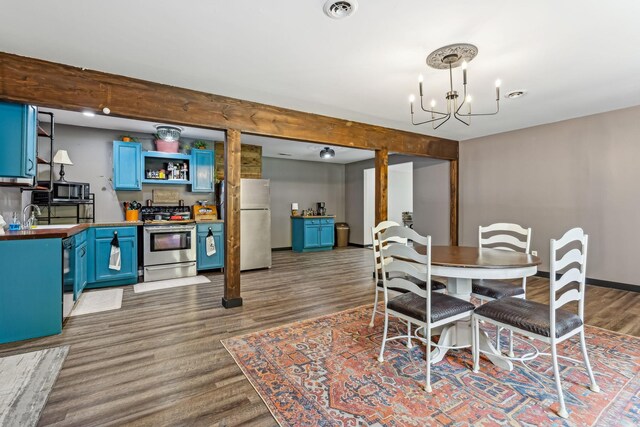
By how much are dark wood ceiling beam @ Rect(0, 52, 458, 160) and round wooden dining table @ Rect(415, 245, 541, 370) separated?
7.88ft

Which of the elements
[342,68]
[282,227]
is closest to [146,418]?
[342,68]

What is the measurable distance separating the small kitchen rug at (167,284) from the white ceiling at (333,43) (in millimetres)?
2783

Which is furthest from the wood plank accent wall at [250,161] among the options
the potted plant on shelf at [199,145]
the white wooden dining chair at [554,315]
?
the white wooden dining chair at [554,315]

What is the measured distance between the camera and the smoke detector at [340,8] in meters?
1.93

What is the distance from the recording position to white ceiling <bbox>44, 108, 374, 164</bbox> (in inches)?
174

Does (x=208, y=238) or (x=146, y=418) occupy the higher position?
(x=208, y=238)

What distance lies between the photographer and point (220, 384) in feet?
6.57

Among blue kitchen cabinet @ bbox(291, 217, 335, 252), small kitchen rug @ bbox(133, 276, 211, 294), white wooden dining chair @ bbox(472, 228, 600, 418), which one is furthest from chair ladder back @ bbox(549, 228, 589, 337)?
blue kitchen cabinet @ bbox(291, 217, 335, 252)

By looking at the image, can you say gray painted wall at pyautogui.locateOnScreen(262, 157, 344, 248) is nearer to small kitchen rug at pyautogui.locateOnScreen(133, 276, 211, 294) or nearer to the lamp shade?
small kitchen rug at pyautogui.locateOnScreen(133, 276, 211, 294)

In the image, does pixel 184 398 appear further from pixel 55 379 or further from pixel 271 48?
pixel 271 48

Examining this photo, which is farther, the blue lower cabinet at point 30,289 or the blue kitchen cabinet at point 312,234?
the blue kitchen cabinet at point 312,234

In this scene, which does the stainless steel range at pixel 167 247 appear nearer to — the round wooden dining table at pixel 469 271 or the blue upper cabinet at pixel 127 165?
the blue upper cabinet at pixel 127 165

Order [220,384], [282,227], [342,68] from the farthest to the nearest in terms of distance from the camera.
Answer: [282,227], [342,68], [220,384]

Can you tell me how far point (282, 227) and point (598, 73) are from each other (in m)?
6.48
